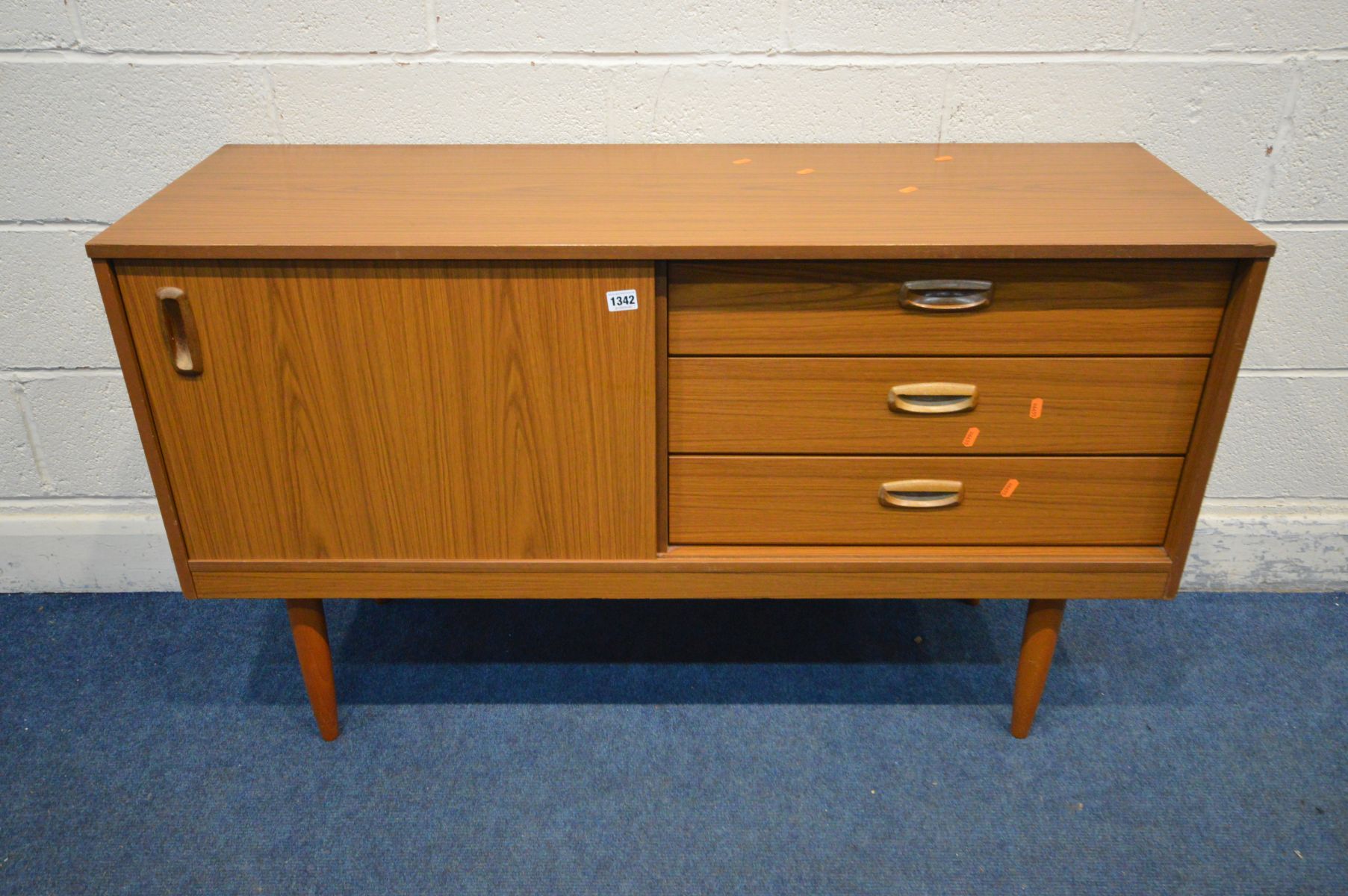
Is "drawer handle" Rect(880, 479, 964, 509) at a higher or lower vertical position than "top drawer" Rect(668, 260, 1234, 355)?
lower

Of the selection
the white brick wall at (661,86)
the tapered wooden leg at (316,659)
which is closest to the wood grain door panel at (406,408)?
the tapered wooden leg at (316,659)

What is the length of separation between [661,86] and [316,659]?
2.98 ft

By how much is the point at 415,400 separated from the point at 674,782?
2.04 ft

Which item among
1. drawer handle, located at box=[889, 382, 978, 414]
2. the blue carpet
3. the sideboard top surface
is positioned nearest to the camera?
the sideboard top surface

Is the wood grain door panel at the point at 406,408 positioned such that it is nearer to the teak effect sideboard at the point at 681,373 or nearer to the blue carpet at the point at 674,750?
the teak effect sideboard at the point at 681,373

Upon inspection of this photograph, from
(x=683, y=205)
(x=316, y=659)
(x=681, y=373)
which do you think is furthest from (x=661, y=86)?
(x=316, y=659)

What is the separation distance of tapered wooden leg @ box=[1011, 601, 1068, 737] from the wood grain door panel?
531 millimetres

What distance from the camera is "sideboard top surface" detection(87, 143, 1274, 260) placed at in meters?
0.99

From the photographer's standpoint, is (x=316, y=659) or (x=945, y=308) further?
(x=316, y=659)

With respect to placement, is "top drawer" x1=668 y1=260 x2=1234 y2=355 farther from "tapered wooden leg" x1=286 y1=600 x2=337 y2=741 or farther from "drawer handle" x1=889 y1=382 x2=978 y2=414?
"tapered wooden leg" x1=286 y1=600 x2=337 y2=741

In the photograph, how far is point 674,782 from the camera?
132 cm

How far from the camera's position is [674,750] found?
137 cm

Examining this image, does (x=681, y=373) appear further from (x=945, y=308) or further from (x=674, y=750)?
(x=674, y=750)

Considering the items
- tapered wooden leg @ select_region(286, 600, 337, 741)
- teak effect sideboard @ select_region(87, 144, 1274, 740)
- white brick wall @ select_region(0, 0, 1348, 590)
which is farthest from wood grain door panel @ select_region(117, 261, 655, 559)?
white brick wall @ select_region(0, 0, 1348, 590)
